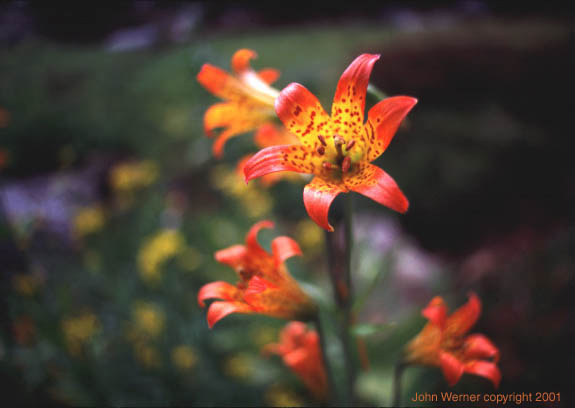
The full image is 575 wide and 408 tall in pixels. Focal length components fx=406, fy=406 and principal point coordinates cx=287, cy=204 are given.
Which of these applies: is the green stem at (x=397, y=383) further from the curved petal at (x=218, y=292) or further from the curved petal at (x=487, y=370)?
the curved petal at (x=218, y=292)

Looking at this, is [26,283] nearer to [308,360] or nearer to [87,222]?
[87,222]

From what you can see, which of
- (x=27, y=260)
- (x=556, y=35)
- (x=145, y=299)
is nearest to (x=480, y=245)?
(x=556, y=35)

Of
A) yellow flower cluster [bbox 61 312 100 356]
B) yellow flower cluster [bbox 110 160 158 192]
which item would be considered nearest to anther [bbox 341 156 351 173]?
yellow flower cluster [bbox 61 312 100 356]

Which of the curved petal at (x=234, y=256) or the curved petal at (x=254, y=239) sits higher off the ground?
the curved petal at (x=254, y=239)

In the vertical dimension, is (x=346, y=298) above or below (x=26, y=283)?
above

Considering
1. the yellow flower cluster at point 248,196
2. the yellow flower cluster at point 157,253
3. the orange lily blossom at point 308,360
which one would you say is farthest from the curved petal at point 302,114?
the yellow flower cluster at point 248,196

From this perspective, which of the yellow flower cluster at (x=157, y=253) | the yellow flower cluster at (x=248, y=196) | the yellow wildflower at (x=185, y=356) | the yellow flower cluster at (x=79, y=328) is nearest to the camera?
Result: the yellow flower cluster at (x=79, y=328)

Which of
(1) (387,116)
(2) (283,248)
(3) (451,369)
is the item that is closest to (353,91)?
(1) (387,116)
